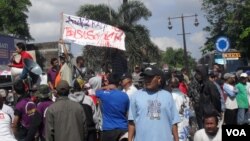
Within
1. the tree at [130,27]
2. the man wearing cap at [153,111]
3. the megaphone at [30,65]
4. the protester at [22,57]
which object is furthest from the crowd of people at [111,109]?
the tree at [130,27]

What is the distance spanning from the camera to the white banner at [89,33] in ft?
46.7

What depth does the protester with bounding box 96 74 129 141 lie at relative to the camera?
9617 mm

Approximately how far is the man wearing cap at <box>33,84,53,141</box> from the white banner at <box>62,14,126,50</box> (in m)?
4.65

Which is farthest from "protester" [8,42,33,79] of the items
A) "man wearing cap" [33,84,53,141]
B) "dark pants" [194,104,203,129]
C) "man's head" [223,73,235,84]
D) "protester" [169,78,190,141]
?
"man's head" [223,73,235,84]

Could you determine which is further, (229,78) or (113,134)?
(229,78)

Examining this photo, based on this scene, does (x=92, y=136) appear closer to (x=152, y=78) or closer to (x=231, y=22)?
(x=152, y=78)

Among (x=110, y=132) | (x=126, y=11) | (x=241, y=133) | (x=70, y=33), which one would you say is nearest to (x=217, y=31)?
(x=126, y=11)

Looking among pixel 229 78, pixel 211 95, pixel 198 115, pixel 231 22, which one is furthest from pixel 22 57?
pixel 231 22

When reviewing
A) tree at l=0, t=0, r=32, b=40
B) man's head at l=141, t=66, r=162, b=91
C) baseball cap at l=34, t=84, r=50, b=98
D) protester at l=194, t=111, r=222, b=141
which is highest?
tree at l=0, t=0, r=32, b=40

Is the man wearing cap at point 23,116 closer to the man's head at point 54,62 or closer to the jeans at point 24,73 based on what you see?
the jeans at point 24,73

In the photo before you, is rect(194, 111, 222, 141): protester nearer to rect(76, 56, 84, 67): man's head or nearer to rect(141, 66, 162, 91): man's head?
rect(141, 66, 162, 91): man's head

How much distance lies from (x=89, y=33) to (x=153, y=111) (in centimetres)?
784

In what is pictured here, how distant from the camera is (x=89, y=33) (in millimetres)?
14836

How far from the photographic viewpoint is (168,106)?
7.31 m
